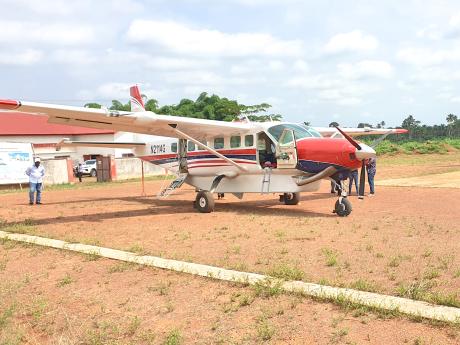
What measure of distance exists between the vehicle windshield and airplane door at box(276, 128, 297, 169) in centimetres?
15

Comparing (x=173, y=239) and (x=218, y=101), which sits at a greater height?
(x=218, y=101)

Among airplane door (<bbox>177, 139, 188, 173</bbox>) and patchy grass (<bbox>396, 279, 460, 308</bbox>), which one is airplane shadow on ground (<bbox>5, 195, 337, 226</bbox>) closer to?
airplane door (<bbox>177, 139, 188, 173</bbox>)

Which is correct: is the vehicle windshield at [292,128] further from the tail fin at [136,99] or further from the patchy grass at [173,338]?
the patchy grass at [173,338]

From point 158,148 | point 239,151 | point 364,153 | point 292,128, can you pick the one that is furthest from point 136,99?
point 364,153

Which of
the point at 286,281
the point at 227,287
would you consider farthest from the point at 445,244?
the point at 227,287

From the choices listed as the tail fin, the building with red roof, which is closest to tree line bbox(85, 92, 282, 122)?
the building with red roof

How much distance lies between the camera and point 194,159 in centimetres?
1725

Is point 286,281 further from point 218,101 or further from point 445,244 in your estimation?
point 218,101

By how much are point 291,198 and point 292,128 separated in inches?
125

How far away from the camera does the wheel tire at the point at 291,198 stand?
16562 mm

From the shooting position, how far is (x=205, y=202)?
15.5m

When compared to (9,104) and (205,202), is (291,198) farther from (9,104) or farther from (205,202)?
(9,104)

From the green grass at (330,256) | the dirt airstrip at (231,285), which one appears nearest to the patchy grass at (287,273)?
the dirt airstrip at (231,285)

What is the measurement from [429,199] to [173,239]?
10.5m
